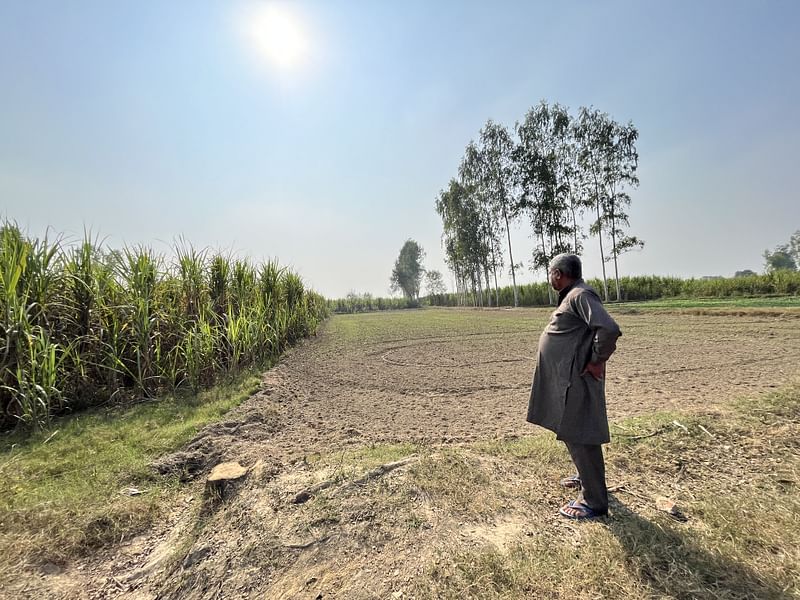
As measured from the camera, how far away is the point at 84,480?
254 cm

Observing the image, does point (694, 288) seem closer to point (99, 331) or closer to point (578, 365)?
point (578, 365)

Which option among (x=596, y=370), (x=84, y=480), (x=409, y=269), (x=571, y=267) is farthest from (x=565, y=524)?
(x=409, y=269)

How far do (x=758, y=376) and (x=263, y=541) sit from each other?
646cm

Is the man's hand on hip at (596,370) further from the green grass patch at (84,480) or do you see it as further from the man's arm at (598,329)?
the green grass patch at (84,480)

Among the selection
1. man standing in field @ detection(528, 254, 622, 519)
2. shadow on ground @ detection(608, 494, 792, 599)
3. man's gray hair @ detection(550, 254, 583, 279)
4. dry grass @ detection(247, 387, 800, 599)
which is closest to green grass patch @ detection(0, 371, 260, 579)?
dry grass @ detection(247, 387, 800, 599)

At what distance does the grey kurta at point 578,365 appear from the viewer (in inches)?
77.9

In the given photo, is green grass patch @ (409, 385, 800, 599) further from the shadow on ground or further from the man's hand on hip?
the man's hand on hip

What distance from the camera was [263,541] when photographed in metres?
2.03

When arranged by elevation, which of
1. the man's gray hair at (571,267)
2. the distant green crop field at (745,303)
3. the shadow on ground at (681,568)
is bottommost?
the shadow on ground at (681,568)

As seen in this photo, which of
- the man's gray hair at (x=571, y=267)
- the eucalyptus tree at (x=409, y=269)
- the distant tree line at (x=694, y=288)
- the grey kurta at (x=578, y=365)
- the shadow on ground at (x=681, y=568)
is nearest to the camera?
the shadow on ground at (x=681, y=568)

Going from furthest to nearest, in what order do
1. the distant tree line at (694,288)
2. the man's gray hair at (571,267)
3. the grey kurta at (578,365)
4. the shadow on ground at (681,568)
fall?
1. the distant tree line at (694,288)
2. the man's gray hair at (571,267)
3. the grey kurta at (578,365)
4. the shadow on ground at (681,568)

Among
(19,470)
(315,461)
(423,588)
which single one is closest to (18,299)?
(19,470)

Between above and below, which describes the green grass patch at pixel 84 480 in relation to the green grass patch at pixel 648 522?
above

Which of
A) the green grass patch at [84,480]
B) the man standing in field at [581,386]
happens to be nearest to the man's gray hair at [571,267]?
the man standing in field at [581,386]
